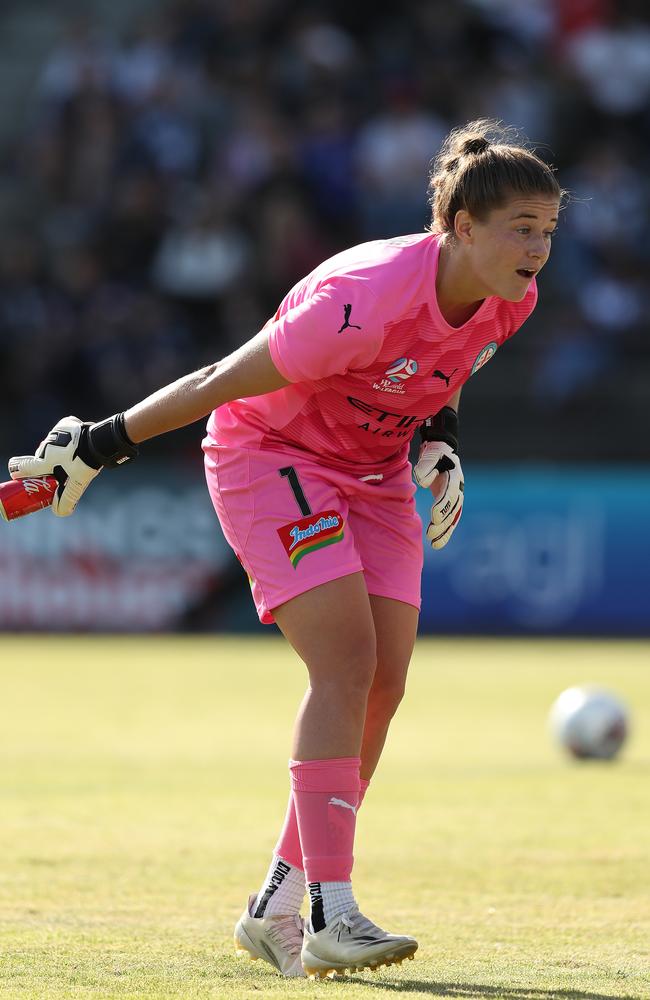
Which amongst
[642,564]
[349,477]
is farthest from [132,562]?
[349,477]

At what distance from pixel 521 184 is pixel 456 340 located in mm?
484

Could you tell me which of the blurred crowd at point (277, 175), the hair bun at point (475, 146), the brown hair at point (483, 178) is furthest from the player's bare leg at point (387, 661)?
the blurred crowd at point (277, 175)

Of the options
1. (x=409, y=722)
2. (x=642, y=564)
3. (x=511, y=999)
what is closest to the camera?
(x=511, y=999)

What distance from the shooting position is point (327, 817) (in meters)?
4.43

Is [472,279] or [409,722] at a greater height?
[472,279]

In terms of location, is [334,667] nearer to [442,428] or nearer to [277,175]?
[442,428]

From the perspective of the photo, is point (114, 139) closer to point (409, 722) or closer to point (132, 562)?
point (132, 562)

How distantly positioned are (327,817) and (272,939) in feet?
1.41

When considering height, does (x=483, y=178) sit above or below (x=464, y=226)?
above

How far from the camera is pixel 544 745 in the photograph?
32.9 ft

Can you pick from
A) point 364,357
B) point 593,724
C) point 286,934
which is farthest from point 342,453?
Answer: point 593,724

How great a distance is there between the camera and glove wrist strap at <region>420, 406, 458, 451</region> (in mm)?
5102

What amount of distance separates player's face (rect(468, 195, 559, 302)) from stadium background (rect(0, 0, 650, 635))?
12712mm

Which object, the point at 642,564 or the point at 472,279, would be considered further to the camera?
the point at 642,564
